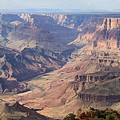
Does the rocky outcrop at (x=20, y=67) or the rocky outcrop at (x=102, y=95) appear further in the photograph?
the rocky outcrop at (x=20, y=67)

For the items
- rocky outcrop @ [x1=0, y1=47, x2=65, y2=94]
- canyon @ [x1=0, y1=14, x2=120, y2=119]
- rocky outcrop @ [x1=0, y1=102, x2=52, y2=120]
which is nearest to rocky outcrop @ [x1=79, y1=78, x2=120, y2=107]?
canyon @ [x1=0, y1=14, x2=120, y2=119]

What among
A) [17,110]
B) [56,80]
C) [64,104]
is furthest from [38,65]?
[17,110]

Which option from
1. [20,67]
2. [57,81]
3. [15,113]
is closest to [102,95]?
[15,113]

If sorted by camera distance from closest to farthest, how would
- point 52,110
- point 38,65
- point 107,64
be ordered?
point 52,110, point 107,64, point 38,65

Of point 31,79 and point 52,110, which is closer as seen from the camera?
point 52,110

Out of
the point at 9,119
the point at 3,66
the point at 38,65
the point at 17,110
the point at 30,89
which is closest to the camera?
the point at 9,119

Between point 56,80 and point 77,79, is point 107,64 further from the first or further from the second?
point 77,79

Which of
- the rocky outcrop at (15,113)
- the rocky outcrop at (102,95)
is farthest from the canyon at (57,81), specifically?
the rocky outcrop at (15,113)

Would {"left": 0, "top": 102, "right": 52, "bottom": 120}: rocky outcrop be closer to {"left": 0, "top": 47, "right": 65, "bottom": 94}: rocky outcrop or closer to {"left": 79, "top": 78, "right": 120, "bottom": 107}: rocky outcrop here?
{"left": 79, "top": 78, "right": 120, "bottom": 107}: rocky outcrop

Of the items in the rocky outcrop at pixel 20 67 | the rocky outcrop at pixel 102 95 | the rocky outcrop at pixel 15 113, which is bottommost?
the rocky outcrop at pixel 20 67

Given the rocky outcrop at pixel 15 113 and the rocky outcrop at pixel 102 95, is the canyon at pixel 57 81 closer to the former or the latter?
the rocky outcrop at pixel 102 95

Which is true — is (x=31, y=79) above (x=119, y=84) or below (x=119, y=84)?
below
